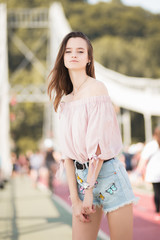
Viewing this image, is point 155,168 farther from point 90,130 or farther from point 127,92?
point 127,92

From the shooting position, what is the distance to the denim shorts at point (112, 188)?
249 centimetres

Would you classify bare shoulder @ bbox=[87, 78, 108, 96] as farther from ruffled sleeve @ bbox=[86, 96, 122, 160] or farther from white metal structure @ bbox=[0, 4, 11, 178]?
white metal structure @ bbox=[0, 4, 11, 178]

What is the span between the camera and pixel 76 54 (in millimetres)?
2662

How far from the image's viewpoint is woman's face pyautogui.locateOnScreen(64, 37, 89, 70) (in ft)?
8.74

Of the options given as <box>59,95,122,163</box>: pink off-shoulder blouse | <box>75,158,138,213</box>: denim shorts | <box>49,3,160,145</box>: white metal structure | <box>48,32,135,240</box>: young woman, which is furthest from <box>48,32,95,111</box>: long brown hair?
<box>49,3,160,145</box>: white metal structure

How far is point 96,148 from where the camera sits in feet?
8.14

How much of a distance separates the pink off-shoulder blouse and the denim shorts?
0.21ft

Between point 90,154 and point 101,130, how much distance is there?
5.0 inches

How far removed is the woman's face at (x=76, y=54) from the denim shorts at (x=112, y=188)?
52 centimetres

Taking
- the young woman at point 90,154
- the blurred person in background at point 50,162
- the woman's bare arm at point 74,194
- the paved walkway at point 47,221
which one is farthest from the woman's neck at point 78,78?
the blurred person in background at point 50,162

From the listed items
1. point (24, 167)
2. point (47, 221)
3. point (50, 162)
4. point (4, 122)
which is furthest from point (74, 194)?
point (4, 122)

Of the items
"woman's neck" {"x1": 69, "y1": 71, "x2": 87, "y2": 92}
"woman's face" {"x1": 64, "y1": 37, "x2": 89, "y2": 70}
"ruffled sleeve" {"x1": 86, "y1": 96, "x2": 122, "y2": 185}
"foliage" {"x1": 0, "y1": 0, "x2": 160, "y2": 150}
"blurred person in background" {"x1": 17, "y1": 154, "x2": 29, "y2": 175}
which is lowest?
"blurred person in background" {"x1": 17, "y1": 154, "x2": 29, "y2": 175}

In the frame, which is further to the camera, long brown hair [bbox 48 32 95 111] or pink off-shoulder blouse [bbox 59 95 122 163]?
long brown hair [bbox 48 32 95 111]

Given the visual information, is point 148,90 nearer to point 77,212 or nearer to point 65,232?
point 65,232
